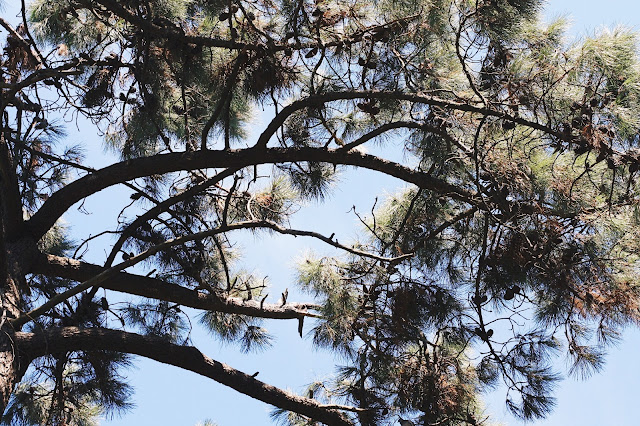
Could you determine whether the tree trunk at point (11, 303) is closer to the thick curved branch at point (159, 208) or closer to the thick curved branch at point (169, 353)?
the thick curved branch at point (169, 353)

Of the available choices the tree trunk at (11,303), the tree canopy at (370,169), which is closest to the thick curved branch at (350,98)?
the tree canopy at (370,169)

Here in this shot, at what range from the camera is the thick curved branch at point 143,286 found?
3.49 metres

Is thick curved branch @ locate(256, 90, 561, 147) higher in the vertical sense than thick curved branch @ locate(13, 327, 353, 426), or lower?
higher

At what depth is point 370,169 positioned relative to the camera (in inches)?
138

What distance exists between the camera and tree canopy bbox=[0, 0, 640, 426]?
3.16m

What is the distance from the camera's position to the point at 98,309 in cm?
388

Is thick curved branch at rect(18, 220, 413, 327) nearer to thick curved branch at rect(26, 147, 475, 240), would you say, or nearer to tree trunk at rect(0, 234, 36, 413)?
tree trunk at rect(0, 234, 36, 413)

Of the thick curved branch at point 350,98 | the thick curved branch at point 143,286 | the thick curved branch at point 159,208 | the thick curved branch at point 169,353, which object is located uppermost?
the thick curved branch at point 350,98

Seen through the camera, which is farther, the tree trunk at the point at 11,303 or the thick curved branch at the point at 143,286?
the thick curved branch at the point at 143,286

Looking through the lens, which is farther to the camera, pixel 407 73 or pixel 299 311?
pixel 299 311

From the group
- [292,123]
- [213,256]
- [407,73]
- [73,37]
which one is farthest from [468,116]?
[73,37]

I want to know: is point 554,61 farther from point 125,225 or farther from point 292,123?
point 125,225

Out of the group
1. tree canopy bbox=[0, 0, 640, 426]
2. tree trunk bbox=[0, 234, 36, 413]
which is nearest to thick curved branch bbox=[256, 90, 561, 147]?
tree canopy bbox=[0, 0, 640, 426]

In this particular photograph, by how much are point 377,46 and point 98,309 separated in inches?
75.4
